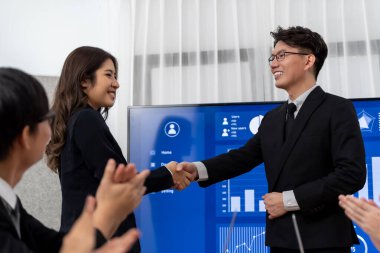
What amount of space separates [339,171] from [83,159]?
0.92 metres


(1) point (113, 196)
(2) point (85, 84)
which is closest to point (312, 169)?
(2) point (85, 84)

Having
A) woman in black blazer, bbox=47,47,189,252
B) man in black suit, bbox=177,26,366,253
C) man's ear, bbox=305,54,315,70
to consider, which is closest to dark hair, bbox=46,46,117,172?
woman in black blazer, bbox=47,47,189,252

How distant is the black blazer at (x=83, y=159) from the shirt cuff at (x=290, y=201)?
57 centimetres

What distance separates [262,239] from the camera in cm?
305

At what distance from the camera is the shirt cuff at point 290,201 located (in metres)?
1.92

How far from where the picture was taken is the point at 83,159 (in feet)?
6.33

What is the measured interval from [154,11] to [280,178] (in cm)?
197

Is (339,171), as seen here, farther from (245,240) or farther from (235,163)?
(245,240)

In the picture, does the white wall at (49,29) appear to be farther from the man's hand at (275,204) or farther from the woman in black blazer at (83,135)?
the man's hand at (275,204)

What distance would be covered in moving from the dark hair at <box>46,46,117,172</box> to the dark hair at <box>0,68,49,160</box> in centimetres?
97

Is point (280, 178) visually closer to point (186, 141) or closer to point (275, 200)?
point (275, 200)

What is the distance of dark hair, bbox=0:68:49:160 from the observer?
1.02 metres

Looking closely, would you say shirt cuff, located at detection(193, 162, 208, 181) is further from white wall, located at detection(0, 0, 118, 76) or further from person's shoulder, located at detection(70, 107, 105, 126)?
white wall, located at detection(0, 0, 118, 76)

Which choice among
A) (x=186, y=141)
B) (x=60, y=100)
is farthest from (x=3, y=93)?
(x=186, y=141)
